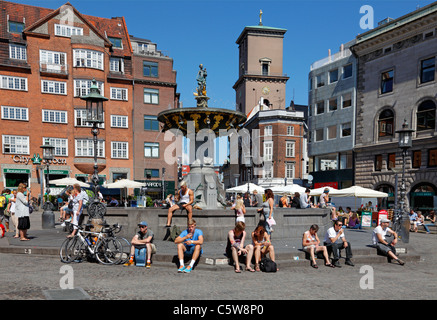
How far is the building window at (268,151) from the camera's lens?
54.2 metres

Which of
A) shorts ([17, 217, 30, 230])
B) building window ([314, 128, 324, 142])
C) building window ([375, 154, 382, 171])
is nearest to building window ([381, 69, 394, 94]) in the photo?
building window ([375, 154, 382, 171])

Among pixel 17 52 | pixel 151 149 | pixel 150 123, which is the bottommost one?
pixel 151 149

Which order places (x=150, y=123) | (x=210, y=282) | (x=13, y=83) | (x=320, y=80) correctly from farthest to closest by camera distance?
(x=150, y=123) < (x=320, y=80) < (x=13, y=83) < (x=210, y=282)

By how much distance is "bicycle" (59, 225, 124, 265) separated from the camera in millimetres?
9277

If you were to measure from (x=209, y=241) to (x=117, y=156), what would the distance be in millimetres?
30716

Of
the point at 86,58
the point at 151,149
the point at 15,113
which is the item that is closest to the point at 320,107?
the point at 151,149

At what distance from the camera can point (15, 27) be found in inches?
1454

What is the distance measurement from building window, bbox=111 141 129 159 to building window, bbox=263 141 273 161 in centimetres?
2334

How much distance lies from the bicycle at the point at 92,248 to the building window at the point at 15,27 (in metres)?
36.6

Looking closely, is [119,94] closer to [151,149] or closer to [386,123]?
[151,149]

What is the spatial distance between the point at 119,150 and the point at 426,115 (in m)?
31.4
